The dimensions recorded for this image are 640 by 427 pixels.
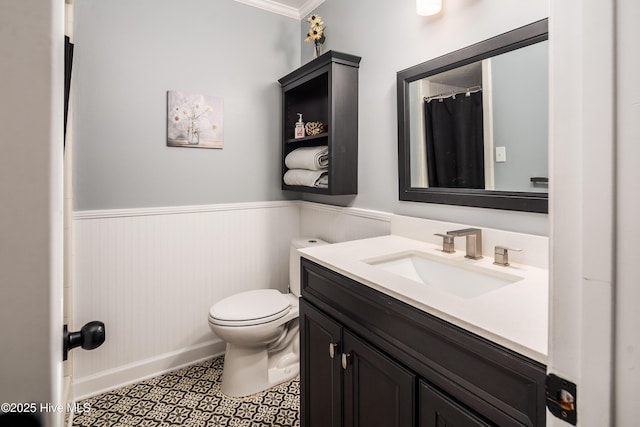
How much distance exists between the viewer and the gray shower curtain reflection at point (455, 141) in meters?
1.39

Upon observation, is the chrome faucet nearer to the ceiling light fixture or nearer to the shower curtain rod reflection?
the shower curtain rod reflection

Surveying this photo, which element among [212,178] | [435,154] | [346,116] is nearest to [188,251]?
[212,178]

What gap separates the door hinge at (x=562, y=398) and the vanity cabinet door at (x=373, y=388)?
0.52 metres

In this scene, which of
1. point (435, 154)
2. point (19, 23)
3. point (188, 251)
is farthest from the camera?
point (188, 251)

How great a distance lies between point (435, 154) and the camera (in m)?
1.58

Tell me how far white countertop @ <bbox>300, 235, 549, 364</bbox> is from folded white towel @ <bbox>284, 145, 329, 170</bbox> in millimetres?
835

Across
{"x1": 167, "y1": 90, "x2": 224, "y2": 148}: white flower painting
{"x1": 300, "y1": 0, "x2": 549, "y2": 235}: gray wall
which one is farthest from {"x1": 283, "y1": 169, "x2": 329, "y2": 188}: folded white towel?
{"x1": 167, "y1": 90, "x2": 224, "y2": 148}: white flower painting

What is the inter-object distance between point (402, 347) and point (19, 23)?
0.98m

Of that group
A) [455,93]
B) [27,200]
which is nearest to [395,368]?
[27,200]

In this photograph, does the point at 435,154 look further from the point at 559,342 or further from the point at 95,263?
the point at 95,263

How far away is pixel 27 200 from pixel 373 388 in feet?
3.27

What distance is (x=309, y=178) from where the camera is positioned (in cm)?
213

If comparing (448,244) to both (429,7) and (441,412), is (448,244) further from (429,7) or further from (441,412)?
(429,7)

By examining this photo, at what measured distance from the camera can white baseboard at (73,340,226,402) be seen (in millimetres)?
1875
